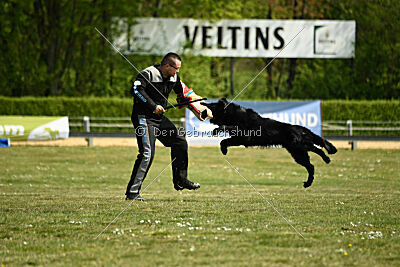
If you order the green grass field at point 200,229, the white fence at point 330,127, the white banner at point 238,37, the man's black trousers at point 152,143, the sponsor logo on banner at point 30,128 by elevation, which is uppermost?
the white banner at point 238,37

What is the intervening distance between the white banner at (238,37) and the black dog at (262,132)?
26.6 meters

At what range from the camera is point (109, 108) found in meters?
31.0

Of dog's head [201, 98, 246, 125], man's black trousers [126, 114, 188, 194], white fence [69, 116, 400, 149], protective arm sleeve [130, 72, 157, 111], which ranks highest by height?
protective arm sleeve [130, 72, 157, 111]

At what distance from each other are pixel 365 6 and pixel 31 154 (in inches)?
911

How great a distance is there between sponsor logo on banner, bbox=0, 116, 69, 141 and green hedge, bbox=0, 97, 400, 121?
5.55m

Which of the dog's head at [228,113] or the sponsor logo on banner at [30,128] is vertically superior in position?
the dog's head at [228,113]

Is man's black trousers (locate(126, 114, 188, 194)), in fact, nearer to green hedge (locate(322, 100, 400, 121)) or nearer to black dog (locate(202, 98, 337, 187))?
black dog (locate(202, 98, 337, 187))

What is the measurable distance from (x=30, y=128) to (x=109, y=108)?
652cm

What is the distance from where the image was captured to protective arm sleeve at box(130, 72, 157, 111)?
29.7 ft

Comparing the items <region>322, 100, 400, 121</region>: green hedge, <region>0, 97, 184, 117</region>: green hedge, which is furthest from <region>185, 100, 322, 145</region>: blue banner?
<region>0, 97, 184, 117</region>: green hedge

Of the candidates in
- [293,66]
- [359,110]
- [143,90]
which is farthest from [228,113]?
[293,66]

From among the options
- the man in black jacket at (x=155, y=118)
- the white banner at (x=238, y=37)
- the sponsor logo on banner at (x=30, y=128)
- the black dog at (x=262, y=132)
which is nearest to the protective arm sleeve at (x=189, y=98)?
the man in black jacket at (x=155, y=118)

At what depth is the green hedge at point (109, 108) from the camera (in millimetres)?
30734

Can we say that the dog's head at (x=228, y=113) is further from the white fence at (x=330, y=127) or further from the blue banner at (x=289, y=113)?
the white fence at (x=330, y=127)
